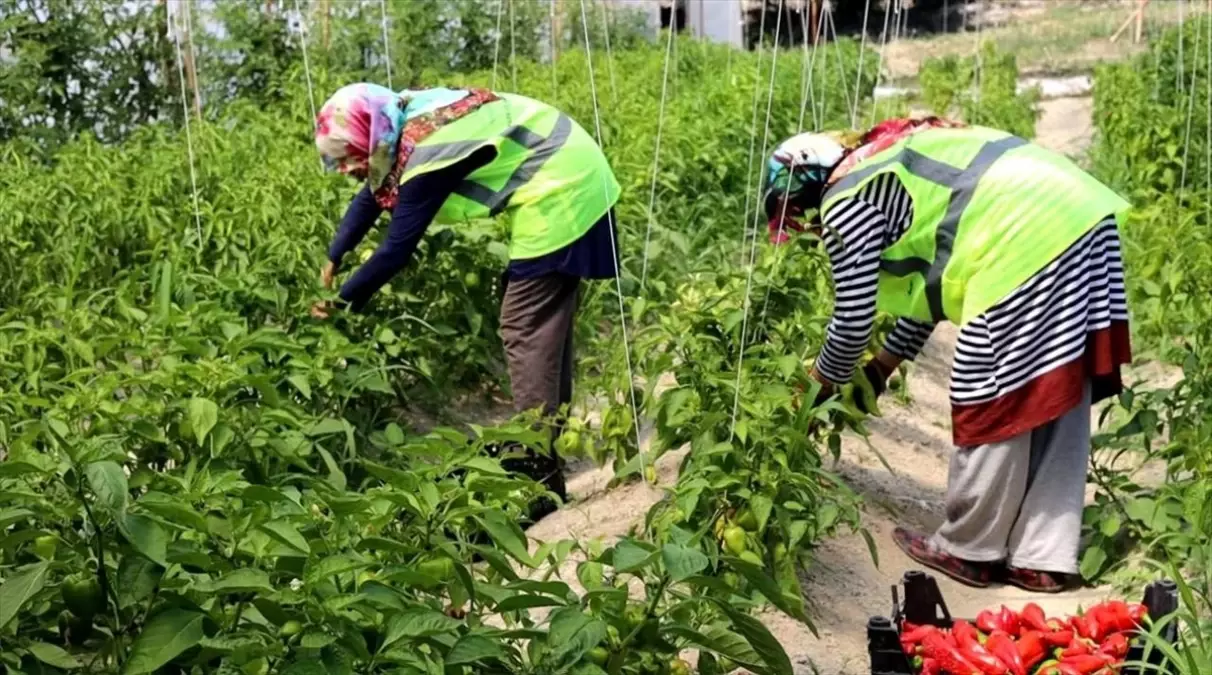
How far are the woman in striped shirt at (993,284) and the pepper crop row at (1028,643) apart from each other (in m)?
0.69

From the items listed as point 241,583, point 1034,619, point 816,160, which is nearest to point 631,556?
point 241,583

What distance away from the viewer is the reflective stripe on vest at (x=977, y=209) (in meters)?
3.48

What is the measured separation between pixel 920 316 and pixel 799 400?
45cm

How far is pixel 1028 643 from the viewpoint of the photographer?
112 inches

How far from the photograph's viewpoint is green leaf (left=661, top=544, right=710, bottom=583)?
1.92 m

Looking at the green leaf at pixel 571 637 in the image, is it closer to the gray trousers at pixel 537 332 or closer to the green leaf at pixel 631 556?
the green leaf at pixel 631 556

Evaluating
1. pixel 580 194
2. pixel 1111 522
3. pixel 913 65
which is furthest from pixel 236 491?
pixel 913 65

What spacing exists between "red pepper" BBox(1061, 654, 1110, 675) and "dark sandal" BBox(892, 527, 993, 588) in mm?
987

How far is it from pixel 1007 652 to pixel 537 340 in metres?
1.55

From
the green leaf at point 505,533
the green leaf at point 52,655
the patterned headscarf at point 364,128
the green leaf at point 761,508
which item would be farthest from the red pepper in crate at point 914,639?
the patterned headscarf at point 364,128

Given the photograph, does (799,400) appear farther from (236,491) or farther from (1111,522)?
(236,491)

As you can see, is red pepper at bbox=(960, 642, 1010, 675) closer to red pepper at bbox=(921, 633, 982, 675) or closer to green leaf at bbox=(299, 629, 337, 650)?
red pepper at bbox=(921, 633, 982, 675)

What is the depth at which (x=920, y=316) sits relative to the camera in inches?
146

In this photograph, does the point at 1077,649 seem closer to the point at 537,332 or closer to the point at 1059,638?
the point at 1059,638
